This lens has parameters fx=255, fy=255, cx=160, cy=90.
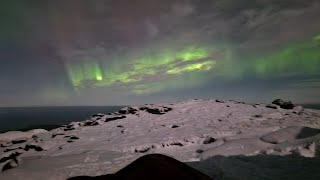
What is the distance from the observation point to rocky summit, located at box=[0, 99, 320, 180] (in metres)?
13.1

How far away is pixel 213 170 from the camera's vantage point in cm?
1380

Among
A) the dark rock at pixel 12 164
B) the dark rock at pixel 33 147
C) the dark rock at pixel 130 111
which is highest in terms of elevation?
the dark rock at pixel 130 111

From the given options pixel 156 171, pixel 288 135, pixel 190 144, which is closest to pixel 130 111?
pixel 190 144

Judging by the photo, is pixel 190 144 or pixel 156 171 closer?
pixel 156 171

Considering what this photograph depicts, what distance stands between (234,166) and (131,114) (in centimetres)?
3242

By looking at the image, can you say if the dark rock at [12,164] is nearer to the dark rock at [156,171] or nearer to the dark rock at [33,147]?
the dark rock at [156,171]

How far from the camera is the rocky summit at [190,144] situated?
1307cm

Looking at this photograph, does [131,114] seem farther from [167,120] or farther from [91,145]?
[91,145]

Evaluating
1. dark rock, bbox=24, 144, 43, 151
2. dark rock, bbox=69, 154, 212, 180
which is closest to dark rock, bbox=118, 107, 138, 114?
dark rock, bbox=24, 144, 43, 151

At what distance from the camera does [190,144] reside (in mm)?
24516

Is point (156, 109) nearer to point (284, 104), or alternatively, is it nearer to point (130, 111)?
point (130, 111)

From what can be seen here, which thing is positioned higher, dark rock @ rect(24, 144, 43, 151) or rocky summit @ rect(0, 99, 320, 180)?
rocky summit @ rect(0, 99, 320, 180)

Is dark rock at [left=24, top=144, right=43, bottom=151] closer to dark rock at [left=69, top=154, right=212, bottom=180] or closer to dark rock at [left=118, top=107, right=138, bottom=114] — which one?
dark rock at [left=118, top=107, right=138, bottom=114]

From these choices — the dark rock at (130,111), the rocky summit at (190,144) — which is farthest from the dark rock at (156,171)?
the dark rock at (130,111)
